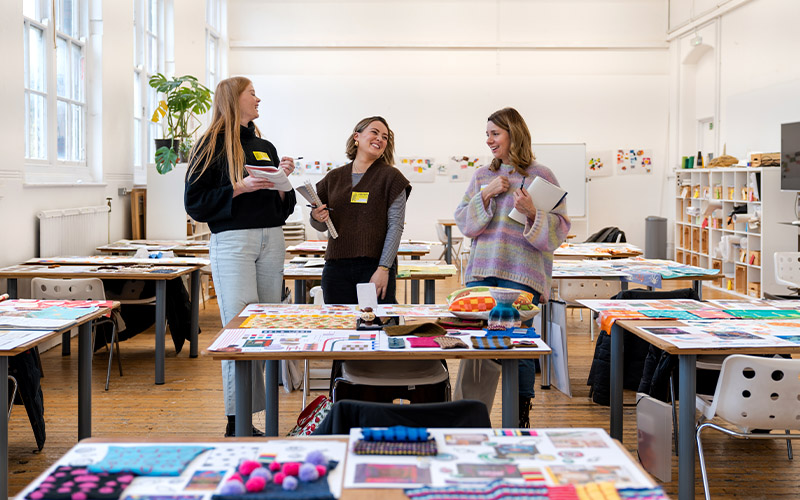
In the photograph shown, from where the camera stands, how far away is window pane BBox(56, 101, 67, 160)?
664 cm

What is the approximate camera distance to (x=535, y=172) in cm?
329

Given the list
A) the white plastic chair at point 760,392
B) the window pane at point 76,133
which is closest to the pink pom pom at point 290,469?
the white plastic chair at point 760,392

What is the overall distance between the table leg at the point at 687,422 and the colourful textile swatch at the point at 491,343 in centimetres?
61

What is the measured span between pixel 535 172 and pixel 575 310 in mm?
5235

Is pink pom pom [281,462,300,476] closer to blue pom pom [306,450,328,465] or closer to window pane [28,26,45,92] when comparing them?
blue pom pom [306,450,328,465]

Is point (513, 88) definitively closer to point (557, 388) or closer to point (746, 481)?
point (557, 388)

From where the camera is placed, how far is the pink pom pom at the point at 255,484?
1.39 m

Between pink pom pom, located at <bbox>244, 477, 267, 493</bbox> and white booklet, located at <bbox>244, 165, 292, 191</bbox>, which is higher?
white booklet, located at <bbox>244, 165, 292, 191</bbox>

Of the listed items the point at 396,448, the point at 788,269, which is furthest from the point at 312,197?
the point at 788,269

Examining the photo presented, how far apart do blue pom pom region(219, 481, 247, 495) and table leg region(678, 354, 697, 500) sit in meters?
1.76

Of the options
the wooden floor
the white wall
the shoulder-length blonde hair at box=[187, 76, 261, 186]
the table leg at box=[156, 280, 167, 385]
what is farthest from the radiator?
the white wall

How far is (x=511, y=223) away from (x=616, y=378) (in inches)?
32.6

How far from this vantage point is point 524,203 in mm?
3186

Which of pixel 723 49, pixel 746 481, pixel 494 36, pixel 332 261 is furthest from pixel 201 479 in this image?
pixel 494 36
